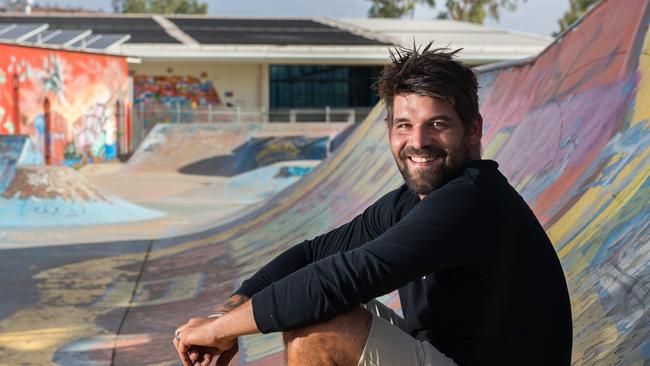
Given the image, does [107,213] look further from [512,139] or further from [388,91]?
[388,91]

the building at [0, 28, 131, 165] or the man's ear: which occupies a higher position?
the man's ear

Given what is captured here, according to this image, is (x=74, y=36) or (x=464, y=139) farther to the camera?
(x=74, y=36)

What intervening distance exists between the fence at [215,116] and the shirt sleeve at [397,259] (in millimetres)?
23919

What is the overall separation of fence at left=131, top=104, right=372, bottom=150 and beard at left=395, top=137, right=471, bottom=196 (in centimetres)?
2378

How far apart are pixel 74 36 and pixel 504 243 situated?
21.7 m

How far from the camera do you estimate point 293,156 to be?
64.6 feet

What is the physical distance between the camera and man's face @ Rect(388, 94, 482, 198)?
2293 millimetres

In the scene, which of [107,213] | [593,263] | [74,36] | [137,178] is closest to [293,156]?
[137,178]

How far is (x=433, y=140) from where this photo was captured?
7.56 ft

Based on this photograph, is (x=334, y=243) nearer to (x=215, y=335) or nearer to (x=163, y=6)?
(x=215, y=335)

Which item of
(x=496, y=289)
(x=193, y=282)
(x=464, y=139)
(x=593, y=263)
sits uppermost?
(x=464, y=139)

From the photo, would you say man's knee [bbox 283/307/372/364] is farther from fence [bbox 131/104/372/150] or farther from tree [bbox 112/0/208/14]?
tree [bbox 112/0/208/14]

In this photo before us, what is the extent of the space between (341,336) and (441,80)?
2.48ft

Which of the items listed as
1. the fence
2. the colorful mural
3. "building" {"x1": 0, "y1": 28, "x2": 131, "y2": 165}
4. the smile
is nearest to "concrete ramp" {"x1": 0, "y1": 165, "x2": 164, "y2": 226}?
"building" {"x1": 0, "y1": 28, "x2": 131, "y2": 165}
